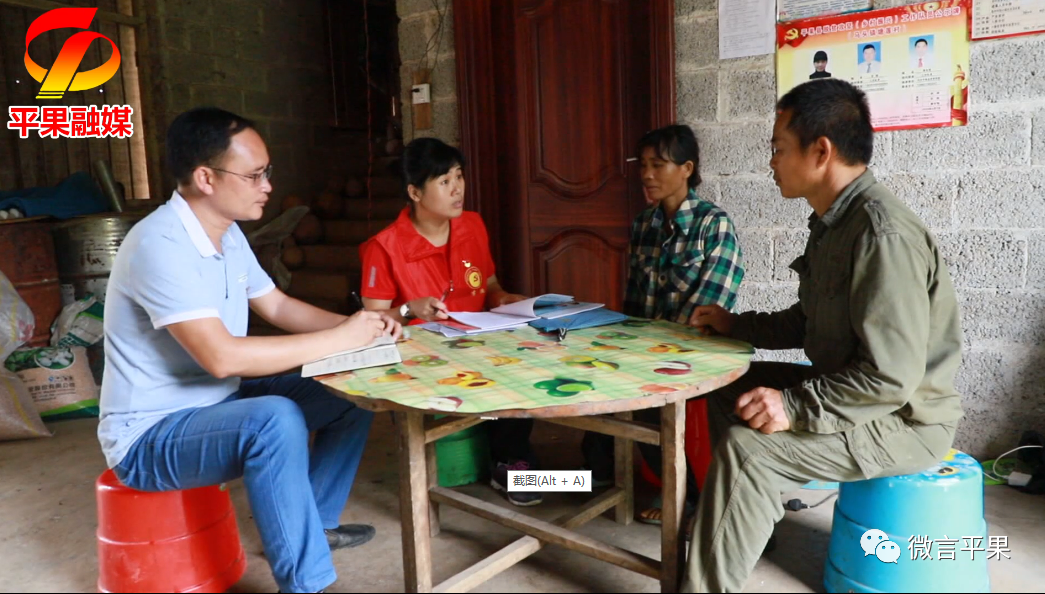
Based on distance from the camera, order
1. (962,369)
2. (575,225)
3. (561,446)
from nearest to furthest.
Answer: (962,369), (561,446), (575,225)

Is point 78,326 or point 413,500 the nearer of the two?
point 413,500

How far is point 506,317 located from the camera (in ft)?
7.87

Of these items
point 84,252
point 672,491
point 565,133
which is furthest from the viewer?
point 84,252

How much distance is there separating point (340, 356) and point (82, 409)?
278cm

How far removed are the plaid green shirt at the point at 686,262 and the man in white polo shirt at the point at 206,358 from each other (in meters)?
1.03

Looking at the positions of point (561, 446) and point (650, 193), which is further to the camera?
point (561, 446)

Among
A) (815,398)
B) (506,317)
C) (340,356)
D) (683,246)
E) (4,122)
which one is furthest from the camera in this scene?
(4,122)

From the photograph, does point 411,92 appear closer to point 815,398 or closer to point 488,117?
point 488,117

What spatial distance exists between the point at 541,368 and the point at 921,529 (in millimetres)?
972

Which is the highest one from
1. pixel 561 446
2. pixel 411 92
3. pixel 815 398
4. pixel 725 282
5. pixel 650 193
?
pixel 411 92

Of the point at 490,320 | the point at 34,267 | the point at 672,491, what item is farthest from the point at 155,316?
the point at 34,267

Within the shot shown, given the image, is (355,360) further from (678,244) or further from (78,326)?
(78,326)

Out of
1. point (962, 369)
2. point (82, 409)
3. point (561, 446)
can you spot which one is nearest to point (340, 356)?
point (561, 446)

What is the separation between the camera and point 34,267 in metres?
4.60
